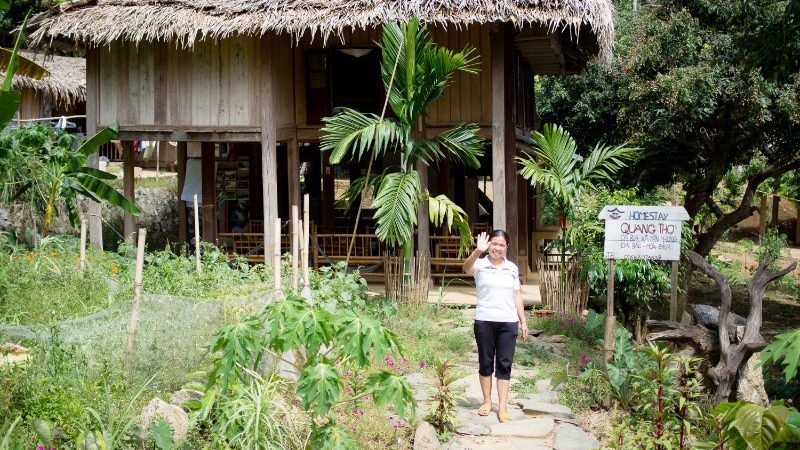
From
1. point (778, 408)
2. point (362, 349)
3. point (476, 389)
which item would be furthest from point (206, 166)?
point (778, 408)

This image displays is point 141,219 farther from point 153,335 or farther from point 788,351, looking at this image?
point 788,351

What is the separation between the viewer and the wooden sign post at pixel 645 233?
8586 mm

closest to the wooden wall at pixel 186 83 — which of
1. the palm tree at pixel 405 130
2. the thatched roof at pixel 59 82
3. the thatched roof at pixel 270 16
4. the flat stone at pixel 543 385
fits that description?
the thatched roof at pixel 270 16

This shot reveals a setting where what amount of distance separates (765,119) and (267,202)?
317 inches

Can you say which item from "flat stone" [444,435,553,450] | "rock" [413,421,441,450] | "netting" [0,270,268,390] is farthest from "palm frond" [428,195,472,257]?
"rock" [413,421,441,450]

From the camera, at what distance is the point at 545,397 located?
8.22m

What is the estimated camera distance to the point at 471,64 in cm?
1293

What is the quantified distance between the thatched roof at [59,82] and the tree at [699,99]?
448 inches

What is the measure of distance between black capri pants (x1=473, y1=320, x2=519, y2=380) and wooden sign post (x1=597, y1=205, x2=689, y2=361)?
1.61m

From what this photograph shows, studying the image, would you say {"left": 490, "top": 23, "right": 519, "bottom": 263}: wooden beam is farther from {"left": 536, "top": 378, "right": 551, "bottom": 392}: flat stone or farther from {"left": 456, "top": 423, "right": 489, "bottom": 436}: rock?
{"left": 456, "top": 423, "right": 489, "bottom": 436}: rock

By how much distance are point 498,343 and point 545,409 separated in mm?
798

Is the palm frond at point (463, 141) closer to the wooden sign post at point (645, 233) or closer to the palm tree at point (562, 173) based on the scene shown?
the palm tree at point (562, 173)

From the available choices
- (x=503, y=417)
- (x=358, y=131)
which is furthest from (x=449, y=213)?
(x=503, y=417)

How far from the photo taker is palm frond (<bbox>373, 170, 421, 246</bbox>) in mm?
10867
